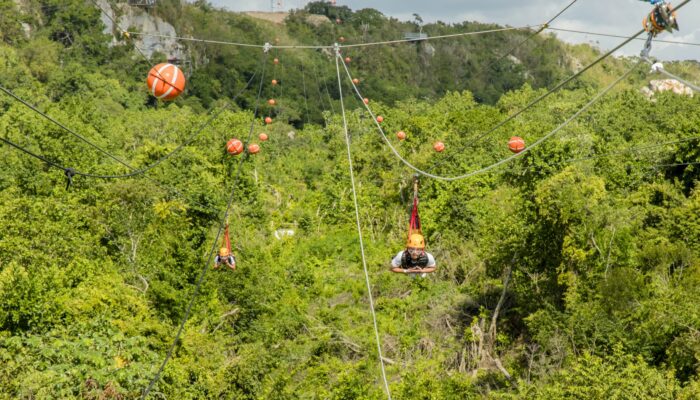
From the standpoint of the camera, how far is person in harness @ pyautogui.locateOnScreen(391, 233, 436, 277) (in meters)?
14.7

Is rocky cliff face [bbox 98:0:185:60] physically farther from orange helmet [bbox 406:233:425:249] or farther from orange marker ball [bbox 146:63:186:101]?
orange helmet [bbox 406:233:425:249]

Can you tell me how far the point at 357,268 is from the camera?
35344mm

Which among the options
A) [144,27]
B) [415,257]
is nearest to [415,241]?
[415,257]

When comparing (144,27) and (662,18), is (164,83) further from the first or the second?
(144,27)

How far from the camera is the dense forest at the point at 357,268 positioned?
19.8 metres

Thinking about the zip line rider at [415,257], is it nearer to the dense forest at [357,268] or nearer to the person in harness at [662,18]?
the dense forest at [357,268]

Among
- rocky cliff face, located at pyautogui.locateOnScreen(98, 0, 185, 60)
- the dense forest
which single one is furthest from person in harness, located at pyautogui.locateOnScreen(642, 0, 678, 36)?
rocky cliff face, located at pyautogui.locateOnScreen(98, 0, 185, 60)

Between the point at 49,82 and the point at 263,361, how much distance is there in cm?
5583

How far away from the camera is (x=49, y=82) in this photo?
70875 mm

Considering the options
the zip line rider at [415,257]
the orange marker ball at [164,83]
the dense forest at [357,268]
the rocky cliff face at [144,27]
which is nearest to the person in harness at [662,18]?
the zip line rider at [415,257]

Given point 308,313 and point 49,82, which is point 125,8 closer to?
point 49,82

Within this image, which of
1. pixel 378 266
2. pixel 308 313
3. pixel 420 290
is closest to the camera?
pixel 308 313

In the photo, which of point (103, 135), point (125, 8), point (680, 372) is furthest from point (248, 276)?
point (125, 8)

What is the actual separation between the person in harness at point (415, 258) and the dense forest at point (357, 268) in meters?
3.63
